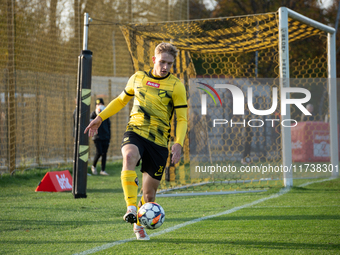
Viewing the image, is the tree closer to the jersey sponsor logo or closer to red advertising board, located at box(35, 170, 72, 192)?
red advertising board, located at box(35, 170, 72, 192)

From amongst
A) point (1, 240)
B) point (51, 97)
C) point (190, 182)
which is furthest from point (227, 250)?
point (51, 97)

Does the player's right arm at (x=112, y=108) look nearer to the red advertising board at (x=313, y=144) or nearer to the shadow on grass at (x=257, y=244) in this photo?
the shadow on grass at (x=257, y=244)

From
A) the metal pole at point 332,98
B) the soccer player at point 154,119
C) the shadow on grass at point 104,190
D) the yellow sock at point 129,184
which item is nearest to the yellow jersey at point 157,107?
the soccer player at point 154,119

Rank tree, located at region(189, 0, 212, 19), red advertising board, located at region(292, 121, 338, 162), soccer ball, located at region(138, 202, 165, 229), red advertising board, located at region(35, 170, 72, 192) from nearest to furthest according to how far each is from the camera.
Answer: soccer ball, located at region(138, 202, 165, 229), red advertising board, located at region(35, 170, 72, 192), red advertising board, located at region(292, 121, 338, 162), tree, located at region(189, 0, 212, 19)

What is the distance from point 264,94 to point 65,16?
6416 millimetres

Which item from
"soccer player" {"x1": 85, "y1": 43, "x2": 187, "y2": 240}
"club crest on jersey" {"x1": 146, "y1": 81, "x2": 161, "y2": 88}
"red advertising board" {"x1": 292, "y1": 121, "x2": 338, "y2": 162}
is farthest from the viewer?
"red advertising board" {"x1": 292, "y1": 121, "x2": 338, "y2": 162}

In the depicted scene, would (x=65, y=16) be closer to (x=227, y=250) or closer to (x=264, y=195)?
(x=264, y=195)

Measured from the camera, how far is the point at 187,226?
16.2 feet

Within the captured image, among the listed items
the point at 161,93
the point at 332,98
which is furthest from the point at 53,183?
the point at 332,98

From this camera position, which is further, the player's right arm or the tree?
the tree

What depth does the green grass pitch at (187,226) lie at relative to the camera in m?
3.96

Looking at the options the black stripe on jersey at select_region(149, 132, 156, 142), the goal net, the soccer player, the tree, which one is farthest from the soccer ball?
the tree

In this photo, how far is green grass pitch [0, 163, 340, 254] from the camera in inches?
156

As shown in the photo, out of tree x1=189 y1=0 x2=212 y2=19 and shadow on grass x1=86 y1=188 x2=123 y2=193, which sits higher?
tree x1=189 y1=0 x2=212 y2=19
